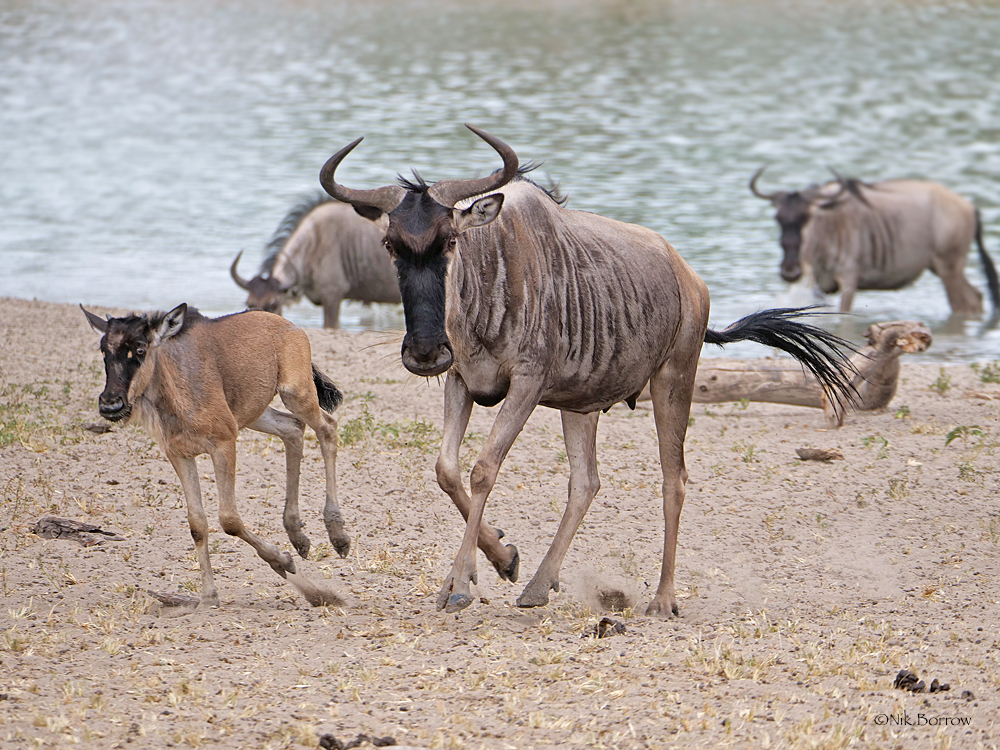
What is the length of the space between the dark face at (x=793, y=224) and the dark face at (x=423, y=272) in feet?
32.2

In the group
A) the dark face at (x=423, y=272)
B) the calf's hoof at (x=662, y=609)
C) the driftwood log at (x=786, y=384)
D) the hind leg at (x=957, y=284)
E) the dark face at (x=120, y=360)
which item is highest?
the dark face at (x=423, y=272)

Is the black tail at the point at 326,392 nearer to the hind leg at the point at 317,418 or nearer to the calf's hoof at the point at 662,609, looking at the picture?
the hind leg at the point at 317,418

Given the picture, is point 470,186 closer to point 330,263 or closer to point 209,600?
point 209,600

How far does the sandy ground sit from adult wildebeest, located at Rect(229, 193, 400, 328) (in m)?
3.83

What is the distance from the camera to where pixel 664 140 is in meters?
25.0

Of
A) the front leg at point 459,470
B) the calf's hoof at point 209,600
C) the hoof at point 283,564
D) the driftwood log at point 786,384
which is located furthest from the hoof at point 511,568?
the driftwood log at point 786,384

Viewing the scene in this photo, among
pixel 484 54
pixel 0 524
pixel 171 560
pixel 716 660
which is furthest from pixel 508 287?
pixel 484 54

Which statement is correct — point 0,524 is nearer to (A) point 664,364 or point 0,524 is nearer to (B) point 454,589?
(B) point 454,589

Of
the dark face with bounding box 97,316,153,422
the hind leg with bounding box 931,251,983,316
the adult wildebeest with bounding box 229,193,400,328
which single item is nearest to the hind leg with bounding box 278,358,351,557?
the dark face with bounding box 97,316,153,422

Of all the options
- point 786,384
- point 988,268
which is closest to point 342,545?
point 786,384

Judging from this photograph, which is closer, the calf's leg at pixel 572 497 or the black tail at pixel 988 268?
the calf's leg at pixel 572 497

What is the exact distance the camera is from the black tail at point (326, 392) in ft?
22.4

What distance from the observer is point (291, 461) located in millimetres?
6359

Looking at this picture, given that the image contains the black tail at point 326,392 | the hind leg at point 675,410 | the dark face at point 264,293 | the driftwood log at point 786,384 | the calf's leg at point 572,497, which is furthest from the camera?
the dark face at point 264,293
